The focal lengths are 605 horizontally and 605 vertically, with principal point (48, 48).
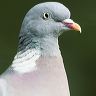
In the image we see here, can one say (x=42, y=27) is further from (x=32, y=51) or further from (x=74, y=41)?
(x=74, y=41)

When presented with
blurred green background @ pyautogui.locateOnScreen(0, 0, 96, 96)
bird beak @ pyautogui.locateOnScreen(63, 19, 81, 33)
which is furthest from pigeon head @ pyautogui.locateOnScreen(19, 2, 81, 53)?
blurred green background @ pyautogui.locateOnScreen(0, 0, 96, 96)

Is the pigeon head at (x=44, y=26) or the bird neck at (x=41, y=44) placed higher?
the pigeon head at (x=44, y=26)

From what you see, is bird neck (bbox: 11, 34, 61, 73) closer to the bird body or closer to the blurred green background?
the bird body

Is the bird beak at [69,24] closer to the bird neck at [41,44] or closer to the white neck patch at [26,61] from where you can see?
the bird neck at [41,44]

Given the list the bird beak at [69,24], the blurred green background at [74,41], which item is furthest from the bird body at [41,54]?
the blurred green background at [74,41]

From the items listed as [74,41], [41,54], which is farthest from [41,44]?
[74,41]

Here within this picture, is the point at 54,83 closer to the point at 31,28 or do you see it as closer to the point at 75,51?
the point at 31,28
